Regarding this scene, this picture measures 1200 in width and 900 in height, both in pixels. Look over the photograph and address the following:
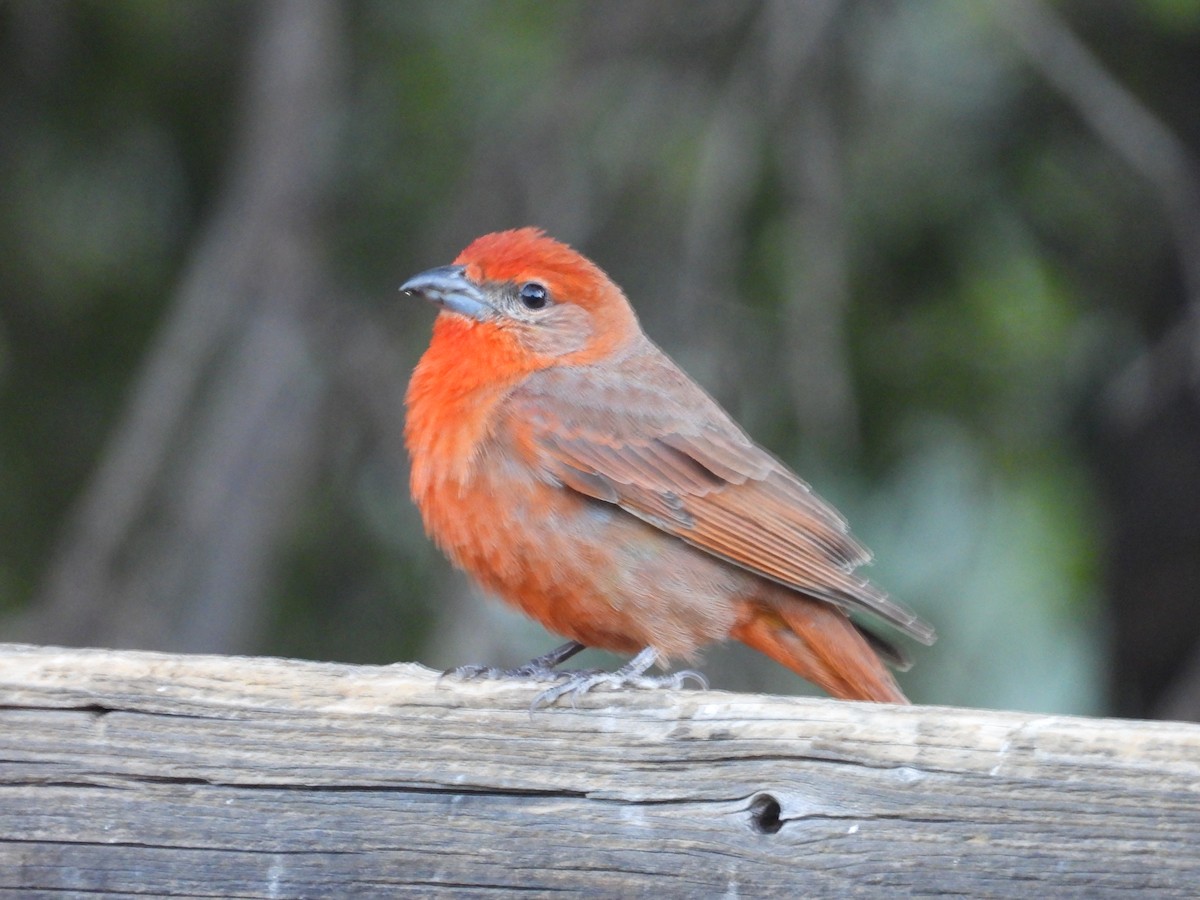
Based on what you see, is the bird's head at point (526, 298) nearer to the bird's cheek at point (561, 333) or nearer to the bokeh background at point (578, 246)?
the bird's cheek at point (561, 333)

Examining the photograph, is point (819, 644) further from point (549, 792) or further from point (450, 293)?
point (549, 792)

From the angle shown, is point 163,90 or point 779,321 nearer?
point 779,321

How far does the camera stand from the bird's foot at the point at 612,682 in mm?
2814

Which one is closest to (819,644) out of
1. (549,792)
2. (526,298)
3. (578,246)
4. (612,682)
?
(612,682)

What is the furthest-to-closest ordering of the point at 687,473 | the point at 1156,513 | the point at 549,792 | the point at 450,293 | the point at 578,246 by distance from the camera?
the point at 1156,513 < the point at 578,246 < the point at 450,293 < the point at 687,473 < the point at 549,792

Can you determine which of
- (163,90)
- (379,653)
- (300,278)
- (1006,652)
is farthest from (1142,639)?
(163,90)

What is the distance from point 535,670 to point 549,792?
5.29 feet

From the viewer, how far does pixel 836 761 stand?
2.61 metres

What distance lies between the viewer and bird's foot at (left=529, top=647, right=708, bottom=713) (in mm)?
2814

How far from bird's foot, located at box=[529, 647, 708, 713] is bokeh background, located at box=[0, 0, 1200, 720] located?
5.00 feet

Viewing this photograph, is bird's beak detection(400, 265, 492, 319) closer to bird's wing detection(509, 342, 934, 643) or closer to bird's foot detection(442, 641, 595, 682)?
bird's wing detection(509, 342, 934, 643)

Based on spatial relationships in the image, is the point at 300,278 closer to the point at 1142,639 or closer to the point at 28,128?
the point at 28,128

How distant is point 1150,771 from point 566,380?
2464 millimetres

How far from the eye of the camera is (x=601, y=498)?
4281 millimetres
